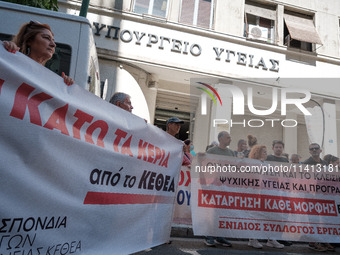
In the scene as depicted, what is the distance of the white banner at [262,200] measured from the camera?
3.59m

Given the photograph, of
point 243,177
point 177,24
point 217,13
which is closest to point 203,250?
point 243,177

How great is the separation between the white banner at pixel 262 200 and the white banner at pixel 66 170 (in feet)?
3.75

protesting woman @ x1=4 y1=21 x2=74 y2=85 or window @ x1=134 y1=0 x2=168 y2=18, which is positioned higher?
window @ x1=134 y1=0 x2=168 y2=18

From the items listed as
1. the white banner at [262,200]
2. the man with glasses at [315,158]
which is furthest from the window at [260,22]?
the white banner at [262,200]

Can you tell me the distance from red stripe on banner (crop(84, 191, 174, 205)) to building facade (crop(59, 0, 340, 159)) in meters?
6.58

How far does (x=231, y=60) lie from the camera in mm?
10609

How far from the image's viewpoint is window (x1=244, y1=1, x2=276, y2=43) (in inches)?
448

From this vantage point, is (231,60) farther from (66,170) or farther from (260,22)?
(66,170)

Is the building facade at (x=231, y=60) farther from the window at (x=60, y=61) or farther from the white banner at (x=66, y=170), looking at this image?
the white banner at (x=66, y=170)

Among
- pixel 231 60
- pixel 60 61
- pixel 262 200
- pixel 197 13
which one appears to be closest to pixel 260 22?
pixel 231 60

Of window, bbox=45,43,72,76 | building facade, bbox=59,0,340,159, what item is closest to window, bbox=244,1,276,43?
building facade, bbox=59,0,340,159

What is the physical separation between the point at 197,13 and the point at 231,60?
98.6 inches

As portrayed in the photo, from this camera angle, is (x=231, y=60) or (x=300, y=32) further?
(x=300, y=32)

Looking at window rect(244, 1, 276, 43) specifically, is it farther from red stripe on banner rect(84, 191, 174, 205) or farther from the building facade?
red stripe on banner rect(84, 191, 174, 205)
